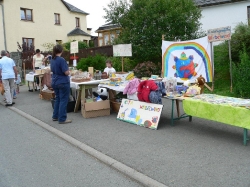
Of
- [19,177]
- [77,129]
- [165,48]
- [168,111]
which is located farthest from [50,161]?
[165,48]

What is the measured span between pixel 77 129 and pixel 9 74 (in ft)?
15.3

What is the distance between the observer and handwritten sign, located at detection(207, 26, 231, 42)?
8805 millimetres

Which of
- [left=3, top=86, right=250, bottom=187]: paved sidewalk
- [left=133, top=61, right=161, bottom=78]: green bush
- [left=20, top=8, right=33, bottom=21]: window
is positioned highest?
[left=20, top=8, right=33, bottom=21]: window

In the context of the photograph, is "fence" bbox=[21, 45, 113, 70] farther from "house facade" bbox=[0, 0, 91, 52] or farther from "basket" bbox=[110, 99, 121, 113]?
"basket" bbox=[110, 99, 121, 113]

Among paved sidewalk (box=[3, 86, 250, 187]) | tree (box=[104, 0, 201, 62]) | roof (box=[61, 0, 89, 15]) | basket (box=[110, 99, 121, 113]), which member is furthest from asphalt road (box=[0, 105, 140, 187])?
roof (box=[61, 0, 89, 15])

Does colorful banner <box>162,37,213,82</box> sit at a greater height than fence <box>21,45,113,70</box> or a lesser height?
lesser

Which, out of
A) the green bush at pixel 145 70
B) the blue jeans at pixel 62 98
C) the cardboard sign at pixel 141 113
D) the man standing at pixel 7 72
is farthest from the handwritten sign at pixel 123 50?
the man standing at pixel 7 72

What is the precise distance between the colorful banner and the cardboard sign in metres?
3.29

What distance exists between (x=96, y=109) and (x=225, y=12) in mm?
14870

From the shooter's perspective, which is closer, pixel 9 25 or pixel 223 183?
pixel 223 183

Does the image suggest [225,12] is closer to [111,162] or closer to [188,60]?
[188,60]

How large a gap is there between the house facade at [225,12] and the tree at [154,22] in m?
6.87

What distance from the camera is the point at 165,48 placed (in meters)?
10.9

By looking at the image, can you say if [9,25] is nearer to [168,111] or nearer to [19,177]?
[168,111]
